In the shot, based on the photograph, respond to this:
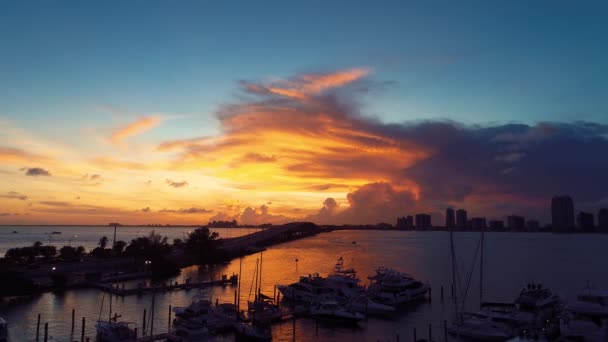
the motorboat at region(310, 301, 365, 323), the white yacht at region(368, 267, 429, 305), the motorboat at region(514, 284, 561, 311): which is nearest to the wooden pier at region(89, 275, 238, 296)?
the motorboat at region(310, 301, 365, 323)

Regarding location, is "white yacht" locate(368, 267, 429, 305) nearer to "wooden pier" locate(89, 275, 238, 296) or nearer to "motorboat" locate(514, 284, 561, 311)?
A: "motorboat" locate(514, 284, 561, 311)

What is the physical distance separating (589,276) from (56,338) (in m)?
79.2

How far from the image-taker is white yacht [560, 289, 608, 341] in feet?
95.5

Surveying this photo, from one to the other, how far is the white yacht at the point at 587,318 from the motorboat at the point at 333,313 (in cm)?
1514

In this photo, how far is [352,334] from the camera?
35.0m

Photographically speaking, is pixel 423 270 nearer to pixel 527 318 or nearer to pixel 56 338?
pixel 527 318

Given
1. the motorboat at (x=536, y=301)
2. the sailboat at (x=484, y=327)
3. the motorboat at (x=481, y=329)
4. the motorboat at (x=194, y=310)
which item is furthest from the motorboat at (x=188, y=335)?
the motorboat at (x=536, y=301)

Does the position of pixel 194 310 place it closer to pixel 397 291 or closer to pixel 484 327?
pixel 484 327

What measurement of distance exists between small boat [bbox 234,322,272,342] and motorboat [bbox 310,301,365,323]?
6.67 metres

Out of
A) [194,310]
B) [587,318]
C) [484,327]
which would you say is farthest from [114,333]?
[587,318]

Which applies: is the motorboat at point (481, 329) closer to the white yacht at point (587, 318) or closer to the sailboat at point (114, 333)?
the white yacht at point (587, 318)

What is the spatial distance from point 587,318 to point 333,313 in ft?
63.3

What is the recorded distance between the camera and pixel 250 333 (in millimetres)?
31531

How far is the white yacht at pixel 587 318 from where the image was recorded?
29109 millimetres
